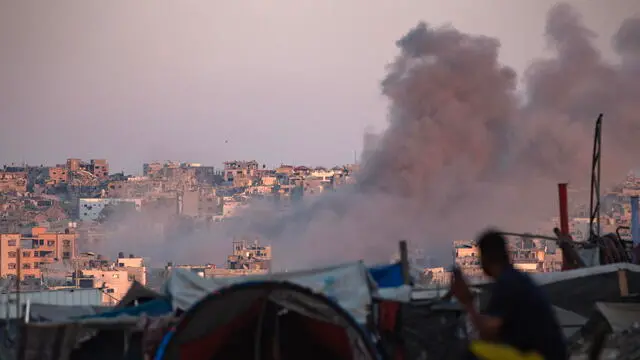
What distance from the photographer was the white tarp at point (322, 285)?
11508 mm

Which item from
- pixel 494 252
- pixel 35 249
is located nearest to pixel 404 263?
pixel 494 252

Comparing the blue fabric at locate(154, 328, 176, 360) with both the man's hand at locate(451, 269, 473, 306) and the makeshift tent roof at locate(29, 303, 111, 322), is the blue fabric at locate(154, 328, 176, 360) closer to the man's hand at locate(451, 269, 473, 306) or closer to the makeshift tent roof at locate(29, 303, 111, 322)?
the makeshift tent roof at locate(29, 303, 111, 322)

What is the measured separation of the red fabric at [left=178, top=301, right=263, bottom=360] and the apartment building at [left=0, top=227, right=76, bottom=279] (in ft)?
262

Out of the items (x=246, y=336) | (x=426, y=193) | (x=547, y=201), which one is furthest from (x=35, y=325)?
(x=547, y=201)

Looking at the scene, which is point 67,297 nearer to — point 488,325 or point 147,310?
point 147,310

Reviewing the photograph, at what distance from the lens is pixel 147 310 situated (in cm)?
1183

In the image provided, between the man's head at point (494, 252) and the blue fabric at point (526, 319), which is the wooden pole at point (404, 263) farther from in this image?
the blue fabric at point (526, 319)

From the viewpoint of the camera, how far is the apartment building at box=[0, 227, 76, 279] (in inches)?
3546

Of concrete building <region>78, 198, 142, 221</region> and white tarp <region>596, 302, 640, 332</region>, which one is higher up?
concrete building <region>78, 198, 142, 221</region>

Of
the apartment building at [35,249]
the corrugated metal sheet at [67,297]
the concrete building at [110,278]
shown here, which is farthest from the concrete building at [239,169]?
the corrugated metal sheet at [67,297]

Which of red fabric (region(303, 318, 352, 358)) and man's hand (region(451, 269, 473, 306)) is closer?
man's hand (region(451, 269, 473, 306))

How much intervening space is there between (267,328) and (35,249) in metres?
86.4

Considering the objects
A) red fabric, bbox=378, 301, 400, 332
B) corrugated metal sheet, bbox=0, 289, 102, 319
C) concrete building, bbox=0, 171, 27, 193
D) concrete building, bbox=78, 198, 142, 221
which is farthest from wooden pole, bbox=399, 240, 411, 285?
concrete building, bbox=0, 171, 27, 193

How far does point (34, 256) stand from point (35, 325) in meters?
84.4
